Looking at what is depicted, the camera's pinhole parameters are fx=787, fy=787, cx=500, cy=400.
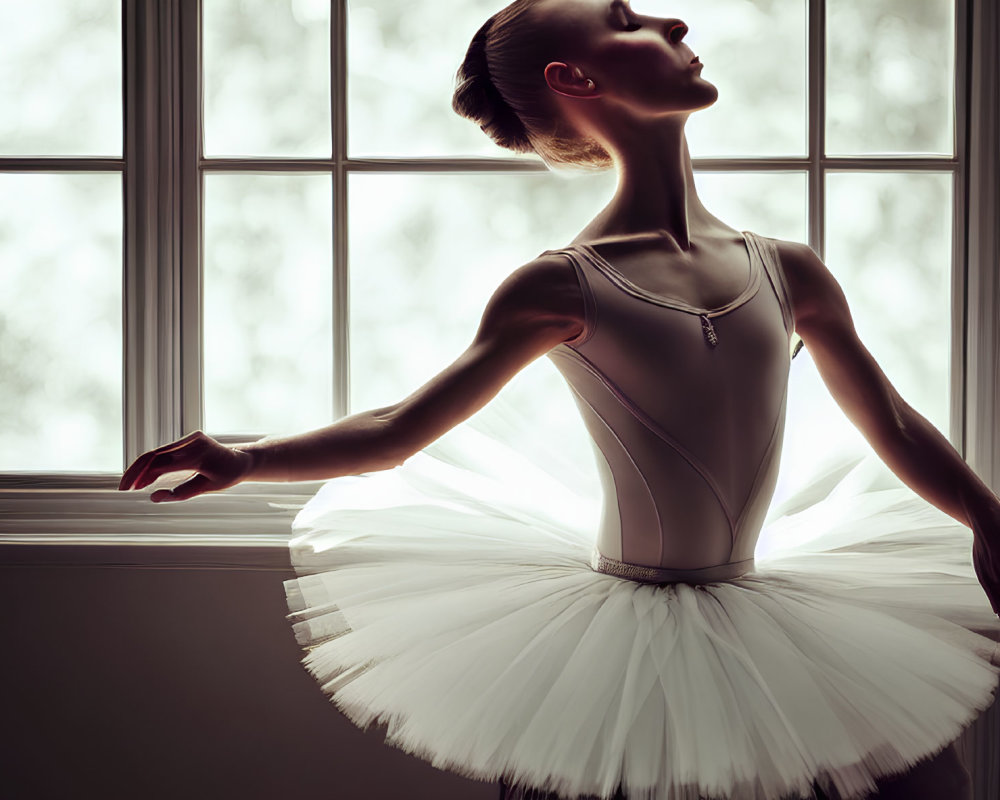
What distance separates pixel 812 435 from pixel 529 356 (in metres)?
0.47

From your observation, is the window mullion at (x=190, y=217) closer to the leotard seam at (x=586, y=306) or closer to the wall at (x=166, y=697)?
the wall at (x=166, y=697)

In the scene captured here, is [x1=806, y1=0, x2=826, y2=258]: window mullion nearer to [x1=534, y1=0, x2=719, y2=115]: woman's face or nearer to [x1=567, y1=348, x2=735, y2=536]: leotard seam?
[x1=534, y1=0, x2=719, y2=115]: woman's face

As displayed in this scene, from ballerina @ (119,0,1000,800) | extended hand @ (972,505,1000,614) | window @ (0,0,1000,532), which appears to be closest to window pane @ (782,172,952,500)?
window @ (0,0,1000,532)

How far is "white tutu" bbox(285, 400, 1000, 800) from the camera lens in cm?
67

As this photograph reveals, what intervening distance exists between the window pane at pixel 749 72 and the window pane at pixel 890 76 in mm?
57

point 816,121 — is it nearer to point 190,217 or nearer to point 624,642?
point 624,642

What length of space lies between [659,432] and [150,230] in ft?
3.02

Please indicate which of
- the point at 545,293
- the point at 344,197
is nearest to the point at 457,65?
the point at 344,197

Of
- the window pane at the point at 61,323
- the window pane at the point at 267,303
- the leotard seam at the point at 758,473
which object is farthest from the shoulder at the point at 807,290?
the window pane at the point at 61,323

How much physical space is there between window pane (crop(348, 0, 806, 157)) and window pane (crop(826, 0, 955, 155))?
0.06 meters

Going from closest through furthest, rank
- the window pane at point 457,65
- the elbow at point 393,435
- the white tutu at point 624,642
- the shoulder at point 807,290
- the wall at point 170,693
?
the white tutu at point 624,642
the elbow at point 393,435
the shoulder at point 807,290
the wall at point 170,693
the window pane at point 457,65

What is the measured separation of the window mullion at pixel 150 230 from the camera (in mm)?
1276

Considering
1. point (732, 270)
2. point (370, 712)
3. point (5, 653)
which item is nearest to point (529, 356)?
point (732, 270)

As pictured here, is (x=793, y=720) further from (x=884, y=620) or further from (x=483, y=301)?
(x=483, y=301)
